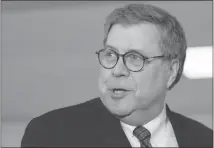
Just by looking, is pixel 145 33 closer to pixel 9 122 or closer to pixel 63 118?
pixel 63 118

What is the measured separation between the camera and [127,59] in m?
0.83

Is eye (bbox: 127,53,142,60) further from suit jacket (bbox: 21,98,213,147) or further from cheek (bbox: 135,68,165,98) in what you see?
suit jacket (bbox: 21,98,213,147)

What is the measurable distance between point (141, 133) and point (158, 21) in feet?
0.93

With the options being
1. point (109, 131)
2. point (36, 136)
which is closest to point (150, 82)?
point (109, 131)

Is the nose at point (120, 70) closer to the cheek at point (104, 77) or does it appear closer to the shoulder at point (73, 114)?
the cheek at point (104, 77)

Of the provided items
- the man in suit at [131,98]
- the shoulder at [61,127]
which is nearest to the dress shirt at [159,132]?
the man in suit at [131,98]

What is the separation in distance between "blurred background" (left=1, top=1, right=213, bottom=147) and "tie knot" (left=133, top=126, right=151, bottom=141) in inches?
9.3

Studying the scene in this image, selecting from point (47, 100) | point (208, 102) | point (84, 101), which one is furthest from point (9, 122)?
point (208, 102)

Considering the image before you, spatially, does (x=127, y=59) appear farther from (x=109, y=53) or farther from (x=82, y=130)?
(x=82, y=130)

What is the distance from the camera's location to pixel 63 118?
97 cm

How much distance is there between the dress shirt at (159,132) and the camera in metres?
0.91

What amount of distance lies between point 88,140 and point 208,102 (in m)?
0.43

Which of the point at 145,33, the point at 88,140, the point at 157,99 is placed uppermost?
the point at 145,33

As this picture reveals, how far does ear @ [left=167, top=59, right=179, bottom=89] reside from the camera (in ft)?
3.07
